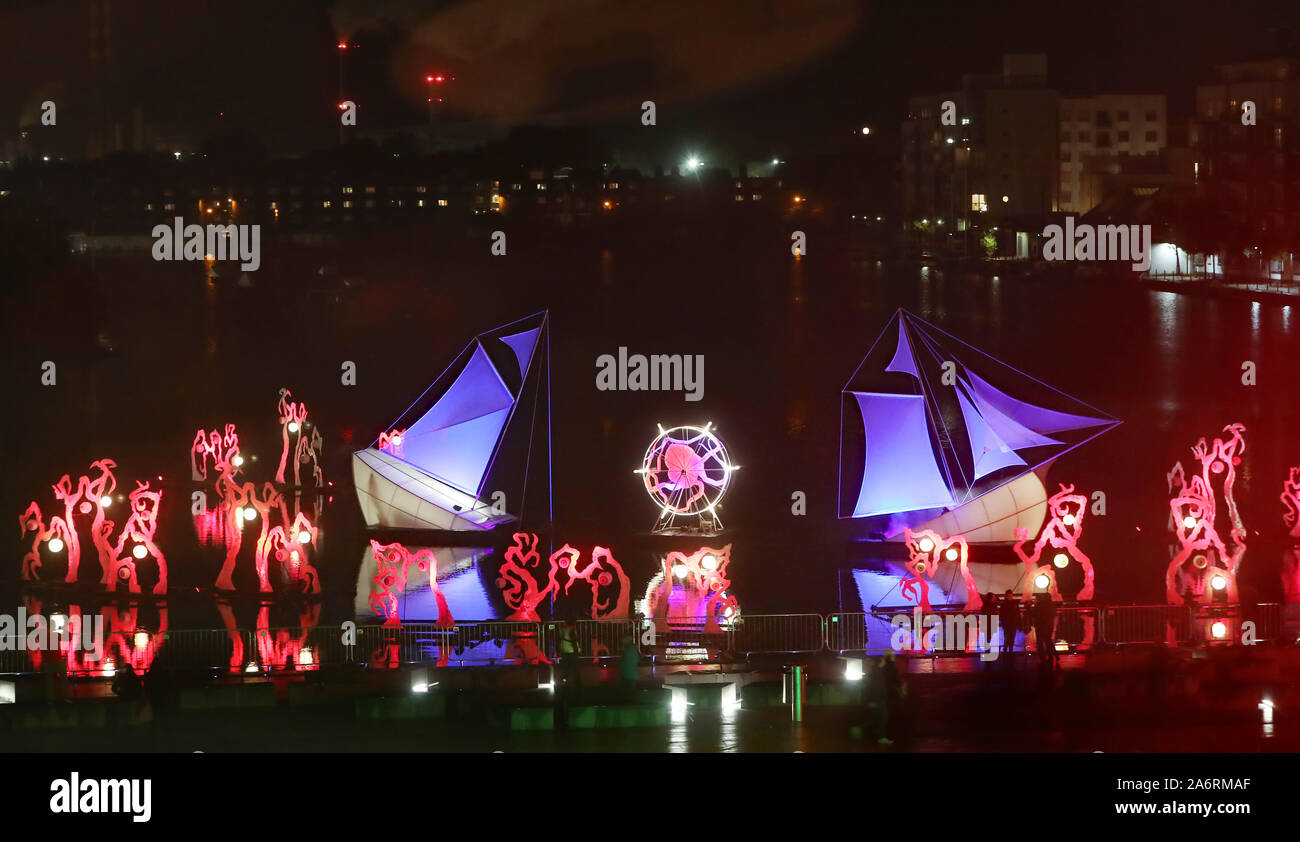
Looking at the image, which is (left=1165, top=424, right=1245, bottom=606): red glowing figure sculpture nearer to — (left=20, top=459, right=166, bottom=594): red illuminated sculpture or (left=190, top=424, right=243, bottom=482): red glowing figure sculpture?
(left=20, top=459, right=166, bottom=594): red illuminated sculpture

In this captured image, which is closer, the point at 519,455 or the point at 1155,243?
the point at 519,455

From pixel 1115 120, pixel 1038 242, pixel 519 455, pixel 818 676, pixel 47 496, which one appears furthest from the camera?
pixel 1038 242

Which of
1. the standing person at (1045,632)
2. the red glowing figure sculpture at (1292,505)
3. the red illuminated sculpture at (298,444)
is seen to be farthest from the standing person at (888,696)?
the red illuminated sculpture at (298,444)

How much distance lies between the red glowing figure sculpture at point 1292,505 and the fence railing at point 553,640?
9952mm

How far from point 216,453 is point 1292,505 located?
88.8 feet

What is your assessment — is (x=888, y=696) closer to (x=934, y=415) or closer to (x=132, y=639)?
(x=132, y=639)

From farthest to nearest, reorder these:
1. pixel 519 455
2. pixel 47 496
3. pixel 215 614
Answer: pixel 519 455 < pixel 47 496 < pixel 215 614

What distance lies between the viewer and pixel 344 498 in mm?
40906

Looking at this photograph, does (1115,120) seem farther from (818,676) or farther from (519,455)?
(818,676)

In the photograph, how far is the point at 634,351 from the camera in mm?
86000

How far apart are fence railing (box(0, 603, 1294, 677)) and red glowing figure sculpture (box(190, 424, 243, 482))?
17.0 m

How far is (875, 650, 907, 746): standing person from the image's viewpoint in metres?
15.2

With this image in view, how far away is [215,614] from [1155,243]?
77096 millimetres
